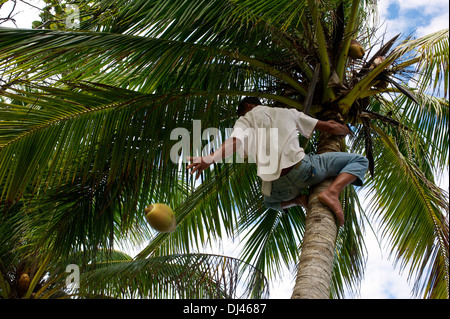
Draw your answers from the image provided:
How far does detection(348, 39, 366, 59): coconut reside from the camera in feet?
17.0

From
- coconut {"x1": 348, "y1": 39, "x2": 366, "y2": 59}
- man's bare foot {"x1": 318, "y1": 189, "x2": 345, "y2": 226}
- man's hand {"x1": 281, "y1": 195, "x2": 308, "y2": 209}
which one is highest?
coconut {"x1": 348, "y1": 39, "x2": 366, "y2": 59}

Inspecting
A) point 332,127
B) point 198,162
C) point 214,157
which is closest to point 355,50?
point 332,127

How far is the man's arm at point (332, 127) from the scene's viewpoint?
4.58 metres

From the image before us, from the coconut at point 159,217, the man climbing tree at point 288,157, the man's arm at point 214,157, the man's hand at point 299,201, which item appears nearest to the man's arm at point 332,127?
the man climbing tree at point 288,157

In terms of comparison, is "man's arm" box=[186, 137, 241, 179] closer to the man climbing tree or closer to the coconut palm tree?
the man climbing tree

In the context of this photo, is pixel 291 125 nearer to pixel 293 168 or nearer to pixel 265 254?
pixel 293 168

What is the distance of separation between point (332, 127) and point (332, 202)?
26.8 inches

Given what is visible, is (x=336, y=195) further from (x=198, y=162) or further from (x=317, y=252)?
(x=198, y=162)

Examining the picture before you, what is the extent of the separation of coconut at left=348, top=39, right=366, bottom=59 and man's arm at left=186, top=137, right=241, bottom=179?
1606mm

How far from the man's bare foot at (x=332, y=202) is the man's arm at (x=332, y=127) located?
565mm

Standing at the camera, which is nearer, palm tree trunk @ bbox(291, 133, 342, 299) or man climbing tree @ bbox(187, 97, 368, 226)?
A: palm tree trunk @ bbox(291, 133, 342, 299)

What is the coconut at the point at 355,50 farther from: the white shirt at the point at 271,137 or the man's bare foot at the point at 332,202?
the man's bare foot at the point at 332,202

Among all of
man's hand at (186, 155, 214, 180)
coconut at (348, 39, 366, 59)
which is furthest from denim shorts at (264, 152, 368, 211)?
coconut at (348, 39, 366, 59)
